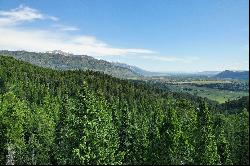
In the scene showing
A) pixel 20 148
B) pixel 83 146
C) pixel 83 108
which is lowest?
pixel 20 148

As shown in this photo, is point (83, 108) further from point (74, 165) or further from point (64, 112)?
point (64, 112)

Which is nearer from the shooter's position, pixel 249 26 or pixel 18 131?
pixel 249 26

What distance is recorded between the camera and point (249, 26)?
121 ft

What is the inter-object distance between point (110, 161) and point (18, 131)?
37.4 m

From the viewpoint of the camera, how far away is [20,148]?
94.5m

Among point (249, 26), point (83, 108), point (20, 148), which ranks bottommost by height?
point (20, 148)

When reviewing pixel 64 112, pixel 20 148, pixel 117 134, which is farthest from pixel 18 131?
pixel 117 134

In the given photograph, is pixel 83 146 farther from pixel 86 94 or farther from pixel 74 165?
pixel 86 94

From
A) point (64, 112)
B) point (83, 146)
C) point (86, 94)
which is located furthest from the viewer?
point (64, 112)

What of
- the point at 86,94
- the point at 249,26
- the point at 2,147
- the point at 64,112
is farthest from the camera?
the point at 64,112

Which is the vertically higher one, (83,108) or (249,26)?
(249,26)

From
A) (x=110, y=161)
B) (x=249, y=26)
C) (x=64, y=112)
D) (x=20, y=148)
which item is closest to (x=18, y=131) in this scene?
(x=20, y=148)

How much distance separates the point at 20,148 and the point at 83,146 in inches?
1649

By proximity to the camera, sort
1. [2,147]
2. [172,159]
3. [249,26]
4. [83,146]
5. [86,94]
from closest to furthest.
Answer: [249,26] → [83,146] → [86,94] → [172,159] → [2,147]
